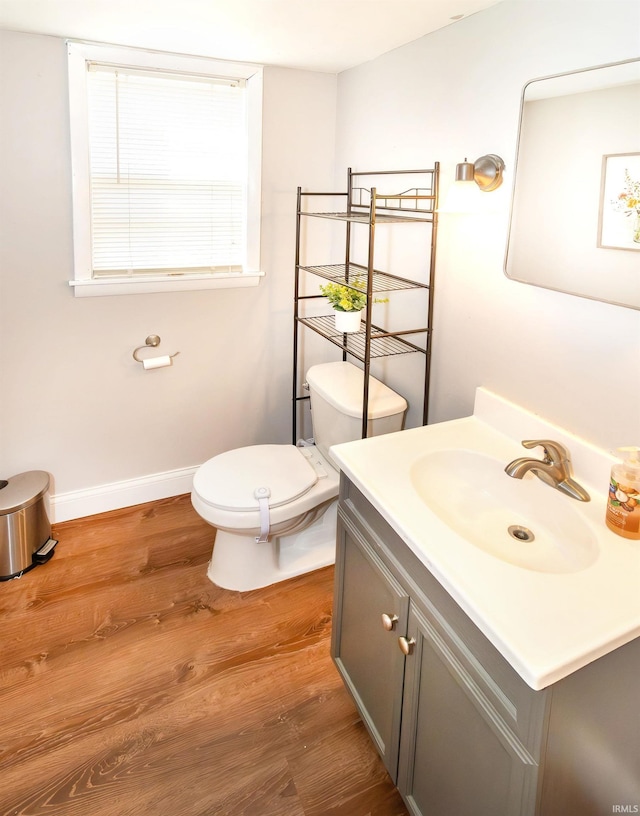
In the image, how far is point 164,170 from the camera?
2.37m

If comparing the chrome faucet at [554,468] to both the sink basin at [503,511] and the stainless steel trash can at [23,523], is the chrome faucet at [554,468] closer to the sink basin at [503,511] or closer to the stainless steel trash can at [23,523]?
the sink basin at [503,511]

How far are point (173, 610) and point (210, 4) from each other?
1994mm

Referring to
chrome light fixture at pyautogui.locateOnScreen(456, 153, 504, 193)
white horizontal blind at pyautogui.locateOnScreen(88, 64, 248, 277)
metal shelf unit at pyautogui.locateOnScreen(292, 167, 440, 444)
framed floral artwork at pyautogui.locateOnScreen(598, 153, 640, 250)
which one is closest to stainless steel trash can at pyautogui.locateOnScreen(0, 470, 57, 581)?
white horizontal blind at pyautogui.locateOnScreen(88, 64, 248, 277)

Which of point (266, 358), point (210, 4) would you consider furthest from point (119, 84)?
point (266, 358)

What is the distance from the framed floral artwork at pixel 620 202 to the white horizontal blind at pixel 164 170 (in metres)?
1.64

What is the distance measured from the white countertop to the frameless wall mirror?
420mm

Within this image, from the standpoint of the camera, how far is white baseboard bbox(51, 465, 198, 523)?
263cm

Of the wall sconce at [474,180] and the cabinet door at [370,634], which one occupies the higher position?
the wall sconce at [474,180]

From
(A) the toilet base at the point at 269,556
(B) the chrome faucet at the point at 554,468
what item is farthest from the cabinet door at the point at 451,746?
(A) the toilet base at the point at 269,556

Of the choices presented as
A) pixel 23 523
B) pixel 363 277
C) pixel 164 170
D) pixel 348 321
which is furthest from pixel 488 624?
pixel 164 170

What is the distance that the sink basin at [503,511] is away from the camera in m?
1.33

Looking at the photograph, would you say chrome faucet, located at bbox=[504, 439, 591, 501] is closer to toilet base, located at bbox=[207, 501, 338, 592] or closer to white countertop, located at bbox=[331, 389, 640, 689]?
white countertop, located at bbox=[331, 389, 640, 689]

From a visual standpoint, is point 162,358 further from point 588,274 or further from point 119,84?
point 588,274

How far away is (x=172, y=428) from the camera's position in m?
2.76
